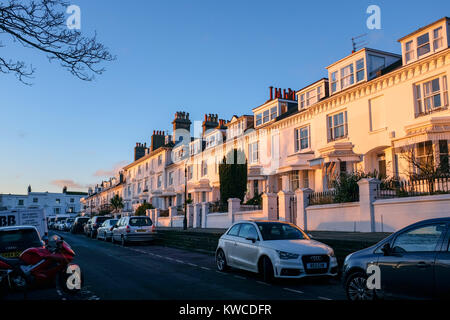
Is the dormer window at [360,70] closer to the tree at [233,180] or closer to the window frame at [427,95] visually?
the window frame at [427,95]

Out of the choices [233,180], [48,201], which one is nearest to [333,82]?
[233,180]

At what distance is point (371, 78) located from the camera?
75.0ft

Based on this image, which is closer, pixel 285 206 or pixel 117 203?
pixel 285 206

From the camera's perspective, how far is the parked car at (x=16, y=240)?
393 inches

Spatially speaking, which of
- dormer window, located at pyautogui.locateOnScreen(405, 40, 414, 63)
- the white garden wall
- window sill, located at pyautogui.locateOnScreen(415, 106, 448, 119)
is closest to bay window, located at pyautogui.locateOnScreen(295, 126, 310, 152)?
dormer window, located at pyautogui.locateOnScreen(405, 40, 414, 63)

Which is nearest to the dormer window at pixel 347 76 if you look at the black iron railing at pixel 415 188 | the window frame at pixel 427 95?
the window frame at pixel 427 95

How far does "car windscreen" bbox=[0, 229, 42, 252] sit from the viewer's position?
1003 cm

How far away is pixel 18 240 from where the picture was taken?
10.2 m

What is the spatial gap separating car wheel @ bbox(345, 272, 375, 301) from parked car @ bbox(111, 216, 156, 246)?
17.5m

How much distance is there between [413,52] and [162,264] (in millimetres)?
16453

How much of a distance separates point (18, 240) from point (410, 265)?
929 cm

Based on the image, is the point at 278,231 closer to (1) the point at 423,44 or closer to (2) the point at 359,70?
(1) the point at 423,44

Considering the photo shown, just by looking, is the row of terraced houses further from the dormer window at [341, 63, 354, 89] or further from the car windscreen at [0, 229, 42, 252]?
the car windscreen at [0, 229, 42, 252]

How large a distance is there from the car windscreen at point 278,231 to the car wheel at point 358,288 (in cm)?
351
